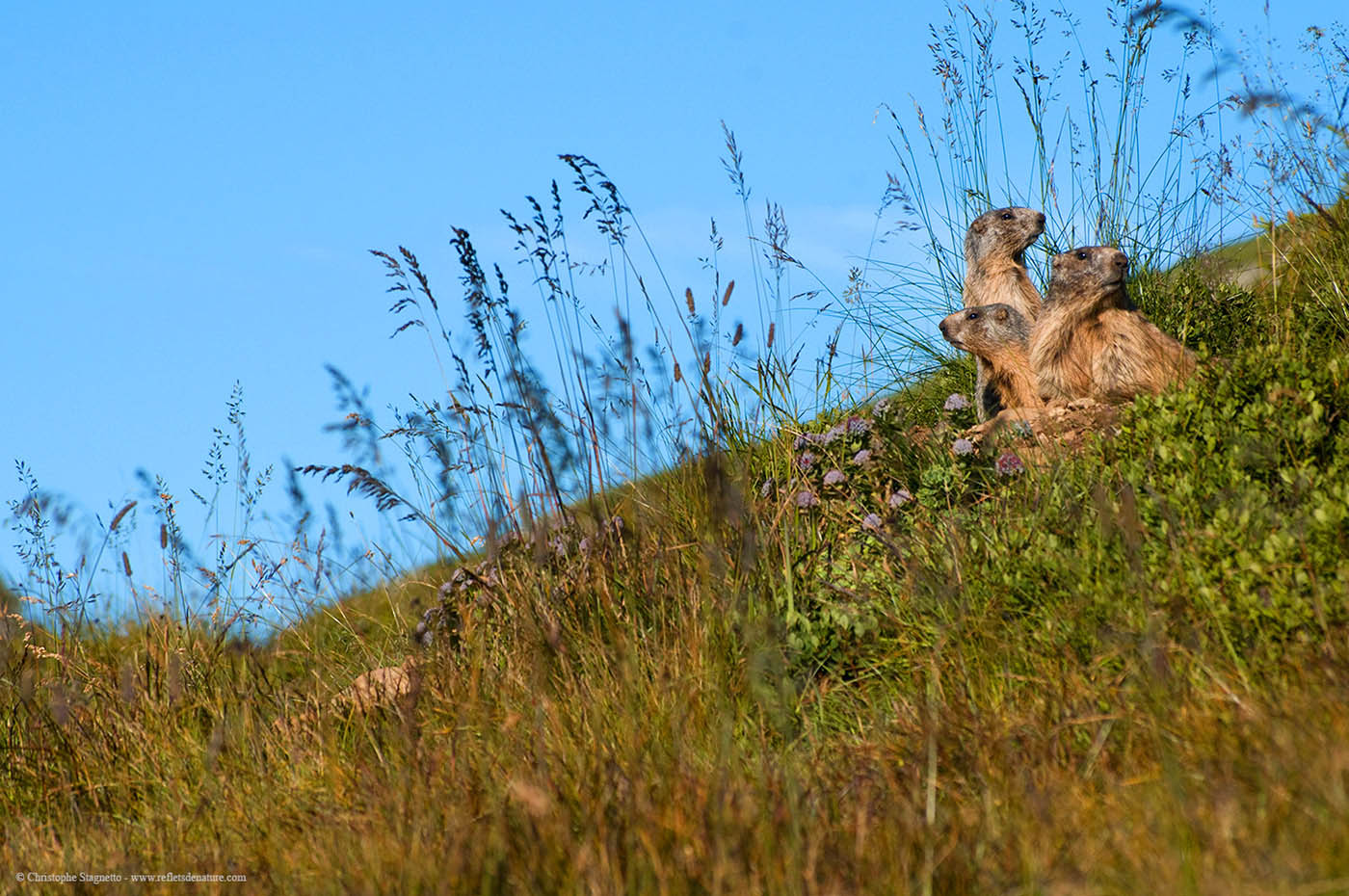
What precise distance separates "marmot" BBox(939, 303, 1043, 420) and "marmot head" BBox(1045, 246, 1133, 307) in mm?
424

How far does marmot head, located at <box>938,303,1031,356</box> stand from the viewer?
5918mm

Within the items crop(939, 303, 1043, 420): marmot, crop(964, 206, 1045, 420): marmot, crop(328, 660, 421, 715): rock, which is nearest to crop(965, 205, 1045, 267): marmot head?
crop(964, 206, 1045, 420): marmot

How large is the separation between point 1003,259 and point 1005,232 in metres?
0.15

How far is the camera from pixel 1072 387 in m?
5.46

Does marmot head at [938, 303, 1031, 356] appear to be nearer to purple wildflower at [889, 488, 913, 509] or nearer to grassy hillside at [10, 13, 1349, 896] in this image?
grassy hillside at [10, 13, 1349, 896]

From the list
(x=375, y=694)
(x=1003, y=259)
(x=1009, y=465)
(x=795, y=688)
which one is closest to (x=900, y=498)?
(x=1009, y=465)

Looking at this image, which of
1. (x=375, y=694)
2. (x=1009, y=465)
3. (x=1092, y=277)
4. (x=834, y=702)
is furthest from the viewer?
(x=1092, y=277)

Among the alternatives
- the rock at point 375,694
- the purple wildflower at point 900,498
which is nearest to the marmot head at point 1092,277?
the purple wildflower at point 900,498

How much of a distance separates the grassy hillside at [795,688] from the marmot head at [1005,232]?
1.36m

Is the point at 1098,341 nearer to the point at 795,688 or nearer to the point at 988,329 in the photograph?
the point at 988,329

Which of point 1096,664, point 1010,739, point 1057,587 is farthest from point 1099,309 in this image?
point 1010,739

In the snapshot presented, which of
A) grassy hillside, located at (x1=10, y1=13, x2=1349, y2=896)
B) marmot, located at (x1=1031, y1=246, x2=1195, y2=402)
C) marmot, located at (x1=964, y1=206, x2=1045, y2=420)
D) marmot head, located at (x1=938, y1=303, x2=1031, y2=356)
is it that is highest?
marmot, located at (x1=964, y1=206, x2=1045, y2=420)

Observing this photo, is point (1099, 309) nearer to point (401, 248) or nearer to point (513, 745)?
point (401, 248)

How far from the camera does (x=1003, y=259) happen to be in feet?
21.5
